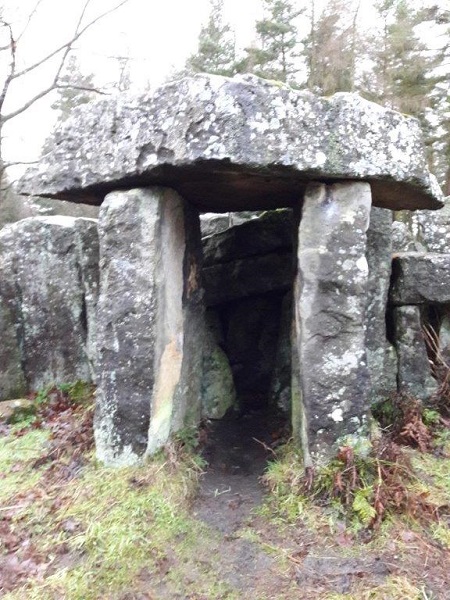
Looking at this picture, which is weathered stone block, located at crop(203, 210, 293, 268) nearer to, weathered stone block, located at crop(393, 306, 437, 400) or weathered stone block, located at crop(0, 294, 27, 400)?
weathered stone block, located at crop(393, 306, 437, 400)

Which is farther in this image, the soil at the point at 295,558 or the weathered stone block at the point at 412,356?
the weathered stone block at the point at 412,356

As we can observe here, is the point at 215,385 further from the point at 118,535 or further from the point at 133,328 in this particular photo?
the point at 118,535

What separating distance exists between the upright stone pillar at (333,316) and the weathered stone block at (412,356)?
1.42m

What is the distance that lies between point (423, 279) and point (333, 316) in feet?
5.46

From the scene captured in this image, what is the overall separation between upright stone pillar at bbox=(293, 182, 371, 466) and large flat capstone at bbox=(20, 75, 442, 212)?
0.93 feet

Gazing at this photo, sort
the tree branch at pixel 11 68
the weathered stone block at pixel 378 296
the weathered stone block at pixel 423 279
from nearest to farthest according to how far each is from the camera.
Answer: the weathered stone block at pixel 378 296 → the weathered stone block at pixel 423 279 → the tree branch at pixel 11 68

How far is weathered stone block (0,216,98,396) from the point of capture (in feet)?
19.0

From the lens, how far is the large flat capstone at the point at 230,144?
3764 mm

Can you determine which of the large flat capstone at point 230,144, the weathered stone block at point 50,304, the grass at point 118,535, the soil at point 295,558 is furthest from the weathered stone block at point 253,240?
the grass at point 118,535

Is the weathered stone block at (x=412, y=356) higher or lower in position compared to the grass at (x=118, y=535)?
higher

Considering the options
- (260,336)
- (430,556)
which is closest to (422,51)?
(260,336)

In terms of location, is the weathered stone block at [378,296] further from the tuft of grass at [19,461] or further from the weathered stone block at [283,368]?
the tuft of grass at [19,461]

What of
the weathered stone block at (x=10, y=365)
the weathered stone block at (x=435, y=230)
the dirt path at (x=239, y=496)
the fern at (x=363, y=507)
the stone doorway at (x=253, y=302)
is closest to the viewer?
the dirt path at (x=239, y=496)

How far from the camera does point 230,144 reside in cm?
372
